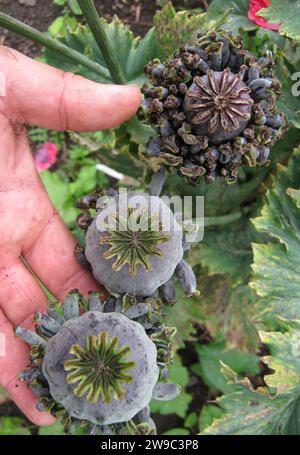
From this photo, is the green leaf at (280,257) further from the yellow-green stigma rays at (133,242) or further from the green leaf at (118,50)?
the green leaf at (118,50)

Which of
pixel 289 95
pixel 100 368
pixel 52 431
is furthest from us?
pixel 52 431

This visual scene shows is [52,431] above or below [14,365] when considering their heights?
below

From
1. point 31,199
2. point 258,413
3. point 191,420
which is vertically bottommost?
point 191,420

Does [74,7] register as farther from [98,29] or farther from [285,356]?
[285,356]

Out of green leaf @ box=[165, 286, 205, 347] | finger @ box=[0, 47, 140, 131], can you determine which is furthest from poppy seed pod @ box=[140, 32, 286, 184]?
green leaf @ box=[165, 286, 205, 347]

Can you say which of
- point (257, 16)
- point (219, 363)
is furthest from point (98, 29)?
point (219, 363)
